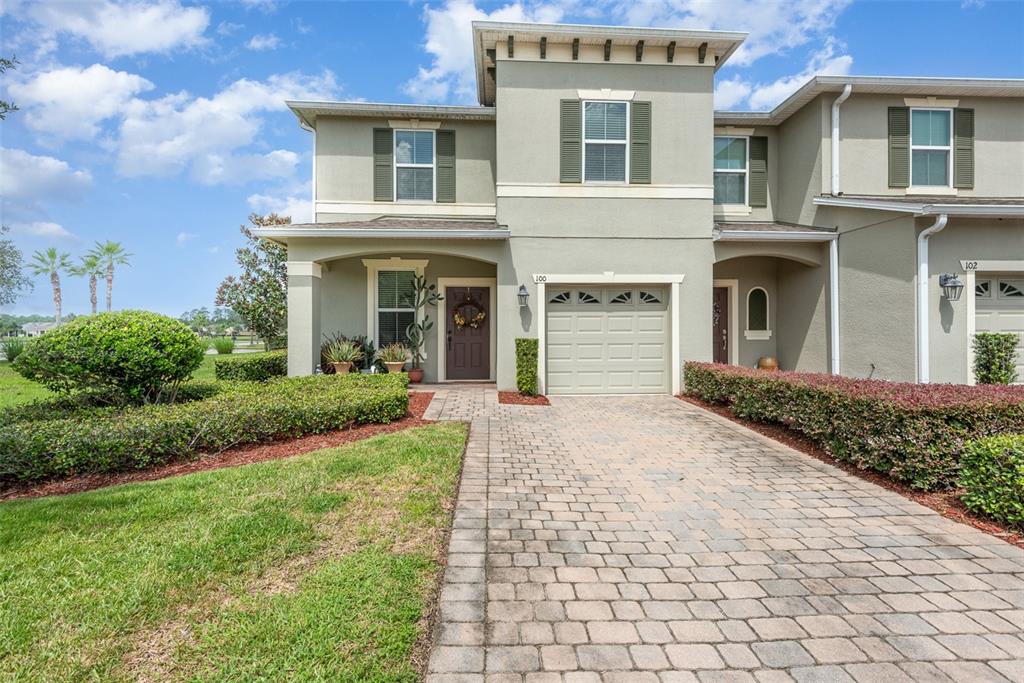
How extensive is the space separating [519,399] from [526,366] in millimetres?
696

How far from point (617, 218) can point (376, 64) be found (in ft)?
23.7

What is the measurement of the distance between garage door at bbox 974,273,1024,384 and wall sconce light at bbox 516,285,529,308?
321 inches

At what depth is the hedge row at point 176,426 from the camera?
455cm

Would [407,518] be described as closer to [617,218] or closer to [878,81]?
[617,218]

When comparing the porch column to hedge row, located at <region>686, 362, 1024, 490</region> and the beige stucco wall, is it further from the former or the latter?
the beige stucco wall

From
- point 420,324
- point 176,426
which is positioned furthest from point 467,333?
point 176,426

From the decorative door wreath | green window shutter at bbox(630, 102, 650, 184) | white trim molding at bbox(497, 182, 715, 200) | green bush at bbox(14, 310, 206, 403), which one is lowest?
green bush at bbox(14, 310, 206, 403)

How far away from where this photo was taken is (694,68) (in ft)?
30.6

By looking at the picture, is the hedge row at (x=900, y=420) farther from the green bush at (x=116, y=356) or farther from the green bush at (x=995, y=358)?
the green bush at (x=116, y=356)

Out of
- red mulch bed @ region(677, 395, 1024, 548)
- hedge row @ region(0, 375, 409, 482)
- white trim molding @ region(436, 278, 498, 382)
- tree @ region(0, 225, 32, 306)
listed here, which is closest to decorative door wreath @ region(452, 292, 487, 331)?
white trim molding @ region(436, 278, 498, 382)

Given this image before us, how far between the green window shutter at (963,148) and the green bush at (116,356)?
49.6 ft

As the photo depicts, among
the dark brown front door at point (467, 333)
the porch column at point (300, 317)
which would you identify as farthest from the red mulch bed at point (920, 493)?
the porch column at point (300, 317)

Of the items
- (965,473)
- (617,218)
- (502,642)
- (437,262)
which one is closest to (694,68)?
(617,218)

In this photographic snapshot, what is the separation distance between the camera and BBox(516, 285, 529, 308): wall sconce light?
9.27 m
